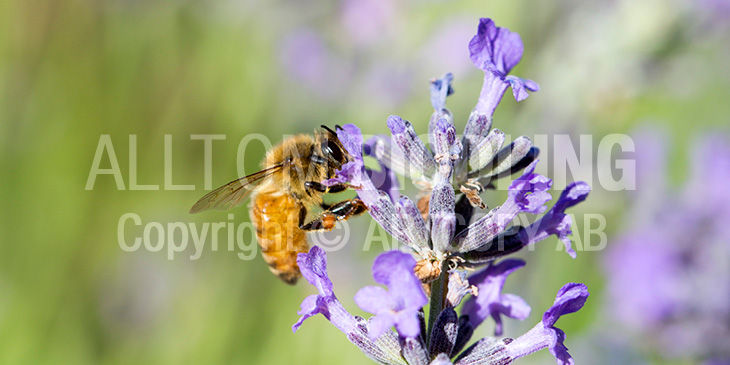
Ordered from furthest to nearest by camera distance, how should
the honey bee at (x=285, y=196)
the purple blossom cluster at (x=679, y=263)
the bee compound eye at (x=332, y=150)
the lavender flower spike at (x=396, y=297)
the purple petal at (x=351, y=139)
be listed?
the purple blossom cluster at (x=679, y=263), the honey bee at (x=285, y=196), the bee compound eye at (x=332, y=150), the purple petal at (x=351, y=139), the lavender flower spike at (x=396, y=297)

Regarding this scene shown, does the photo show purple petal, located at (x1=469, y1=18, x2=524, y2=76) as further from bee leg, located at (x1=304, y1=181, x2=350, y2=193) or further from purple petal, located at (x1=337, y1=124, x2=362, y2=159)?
bee leg, located at (x1=304, y1=181, x2=350, y2=193)

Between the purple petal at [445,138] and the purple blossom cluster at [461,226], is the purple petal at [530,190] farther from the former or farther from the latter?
the purple petal at [445,138]

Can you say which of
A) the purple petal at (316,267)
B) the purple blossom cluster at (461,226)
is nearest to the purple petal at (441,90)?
the purple blossom cluster at (461,226)

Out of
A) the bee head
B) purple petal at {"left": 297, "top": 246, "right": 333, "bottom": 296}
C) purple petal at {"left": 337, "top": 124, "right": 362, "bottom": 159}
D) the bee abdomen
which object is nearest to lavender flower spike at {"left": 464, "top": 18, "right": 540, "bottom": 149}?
purple petal at {"left": 337, "top": 124, "right": 362, "bottom": 159}

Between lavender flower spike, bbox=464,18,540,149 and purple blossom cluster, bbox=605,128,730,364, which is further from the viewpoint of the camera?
purple blossom cluster, bbox=605,128,730,364

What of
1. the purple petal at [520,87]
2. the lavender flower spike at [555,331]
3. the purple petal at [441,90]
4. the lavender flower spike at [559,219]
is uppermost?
the purple petal at [441,90]

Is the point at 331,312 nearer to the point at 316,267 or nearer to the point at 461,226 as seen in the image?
the point at 316,267
